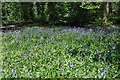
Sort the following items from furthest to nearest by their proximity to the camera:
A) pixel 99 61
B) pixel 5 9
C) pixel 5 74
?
1. pixel 5 9
2. pixel 99 61
3. pixel 5 74

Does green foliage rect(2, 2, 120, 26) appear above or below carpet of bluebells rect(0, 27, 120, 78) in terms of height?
below

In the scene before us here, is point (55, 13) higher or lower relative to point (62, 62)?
lower

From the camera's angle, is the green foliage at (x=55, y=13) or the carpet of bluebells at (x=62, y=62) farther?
the green foliage at (x=55, y=13)

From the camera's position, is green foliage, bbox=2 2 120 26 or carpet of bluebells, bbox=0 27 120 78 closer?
carpet of bluebells, bbox=0 27 120 78

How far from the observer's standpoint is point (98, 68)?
19.3ft

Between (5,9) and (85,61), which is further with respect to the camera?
(5,9)

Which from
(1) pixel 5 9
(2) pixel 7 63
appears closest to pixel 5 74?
(2) pixel 7 63

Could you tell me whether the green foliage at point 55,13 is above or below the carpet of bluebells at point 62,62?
below

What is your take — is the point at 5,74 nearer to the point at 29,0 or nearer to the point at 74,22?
the point at 74,22

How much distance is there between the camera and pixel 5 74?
577 cm

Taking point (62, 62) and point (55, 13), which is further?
point (55, 13)

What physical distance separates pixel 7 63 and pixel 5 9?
18111 mm

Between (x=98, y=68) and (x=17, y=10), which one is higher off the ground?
(x=98, y=68)

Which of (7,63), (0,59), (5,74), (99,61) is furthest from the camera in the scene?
(0,59)
